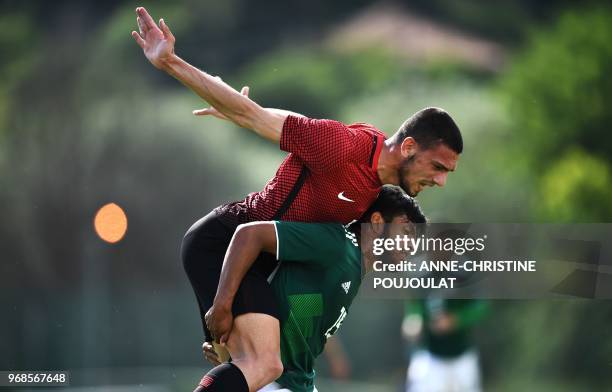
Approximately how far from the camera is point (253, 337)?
2670 mm

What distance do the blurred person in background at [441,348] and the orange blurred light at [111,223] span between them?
7.37 feet

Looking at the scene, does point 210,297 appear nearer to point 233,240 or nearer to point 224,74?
point 233,240

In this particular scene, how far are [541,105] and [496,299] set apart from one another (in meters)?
1.49

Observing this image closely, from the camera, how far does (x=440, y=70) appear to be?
659 cm

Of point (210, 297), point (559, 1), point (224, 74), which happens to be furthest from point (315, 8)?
point (210, 297)

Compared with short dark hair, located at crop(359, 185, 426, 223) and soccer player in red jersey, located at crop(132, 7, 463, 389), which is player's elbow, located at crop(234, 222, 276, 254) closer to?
soccer player in red jersey, located at crop(132, 7, 463, 389)

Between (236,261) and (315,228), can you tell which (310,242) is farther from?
(236,261)

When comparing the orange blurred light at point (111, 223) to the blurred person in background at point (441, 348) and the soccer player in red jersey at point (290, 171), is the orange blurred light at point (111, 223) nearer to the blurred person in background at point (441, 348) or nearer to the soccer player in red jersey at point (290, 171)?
the blurred person in background at point (441, 348)

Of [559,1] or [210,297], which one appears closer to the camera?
[210,297]

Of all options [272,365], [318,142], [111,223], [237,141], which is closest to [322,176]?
[318,142]

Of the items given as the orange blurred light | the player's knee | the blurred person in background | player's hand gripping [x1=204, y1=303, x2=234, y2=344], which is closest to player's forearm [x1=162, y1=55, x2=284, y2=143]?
player's hand gripping [x1=204, y1=303, x2=234, y2=344]

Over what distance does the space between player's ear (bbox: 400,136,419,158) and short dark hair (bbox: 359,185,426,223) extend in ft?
0.64

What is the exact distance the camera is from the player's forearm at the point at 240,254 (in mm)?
2600

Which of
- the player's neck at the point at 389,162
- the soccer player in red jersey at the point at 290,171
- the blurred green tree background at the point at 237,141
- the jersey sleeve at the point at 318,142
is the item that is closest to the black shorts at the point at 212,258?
the soccer player in red jersey at the point at 290,171
